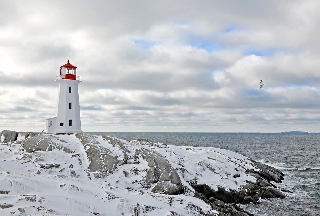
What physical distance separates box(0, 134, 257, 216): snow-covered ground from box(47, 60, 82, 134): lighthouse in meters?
5.79

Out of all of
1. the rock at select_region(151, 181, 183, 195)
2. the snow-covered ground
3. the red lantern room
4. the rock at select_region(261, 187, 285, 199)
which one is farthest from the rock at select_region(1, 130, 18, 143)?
the rock at select_region(261, 187, 285, 199)

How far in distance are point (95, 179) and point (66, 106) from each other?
20.8 metres

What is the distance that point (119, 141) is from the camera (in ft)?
120

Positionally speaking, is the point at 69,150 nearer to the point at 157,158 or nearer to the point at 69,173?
the point at 69,173

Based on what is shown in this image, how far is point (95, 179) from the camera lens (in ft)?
90.0

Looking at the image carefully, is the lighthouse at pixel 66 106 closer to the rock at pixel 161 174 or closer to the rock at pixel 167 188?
the rock at pixel 161 174

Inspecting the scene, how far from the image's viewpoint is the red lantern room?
4572 cm

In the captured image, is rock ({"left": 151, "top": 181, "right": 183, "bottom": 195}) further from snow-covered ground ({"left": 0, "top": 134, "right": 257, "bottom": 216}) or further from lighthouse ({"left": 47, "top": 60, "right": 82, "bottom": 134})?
lighthouse ({"left": 47, "top": 60, "right": 82, "bottom": 134})

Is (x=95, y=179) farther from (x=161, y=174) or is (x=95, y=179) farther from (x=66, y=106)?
(x=66, y=106)

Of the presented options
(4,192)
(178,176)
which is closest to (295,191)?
(178,176)

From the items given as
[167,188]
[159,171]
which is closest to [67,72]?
[159,171]

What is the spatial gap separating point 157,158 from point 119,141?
6409 mm

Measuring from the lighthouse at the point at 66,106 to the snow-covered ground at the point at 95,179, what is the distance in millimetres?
5793

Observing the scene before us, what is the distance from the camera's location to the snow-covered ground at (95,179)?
63.5ft
